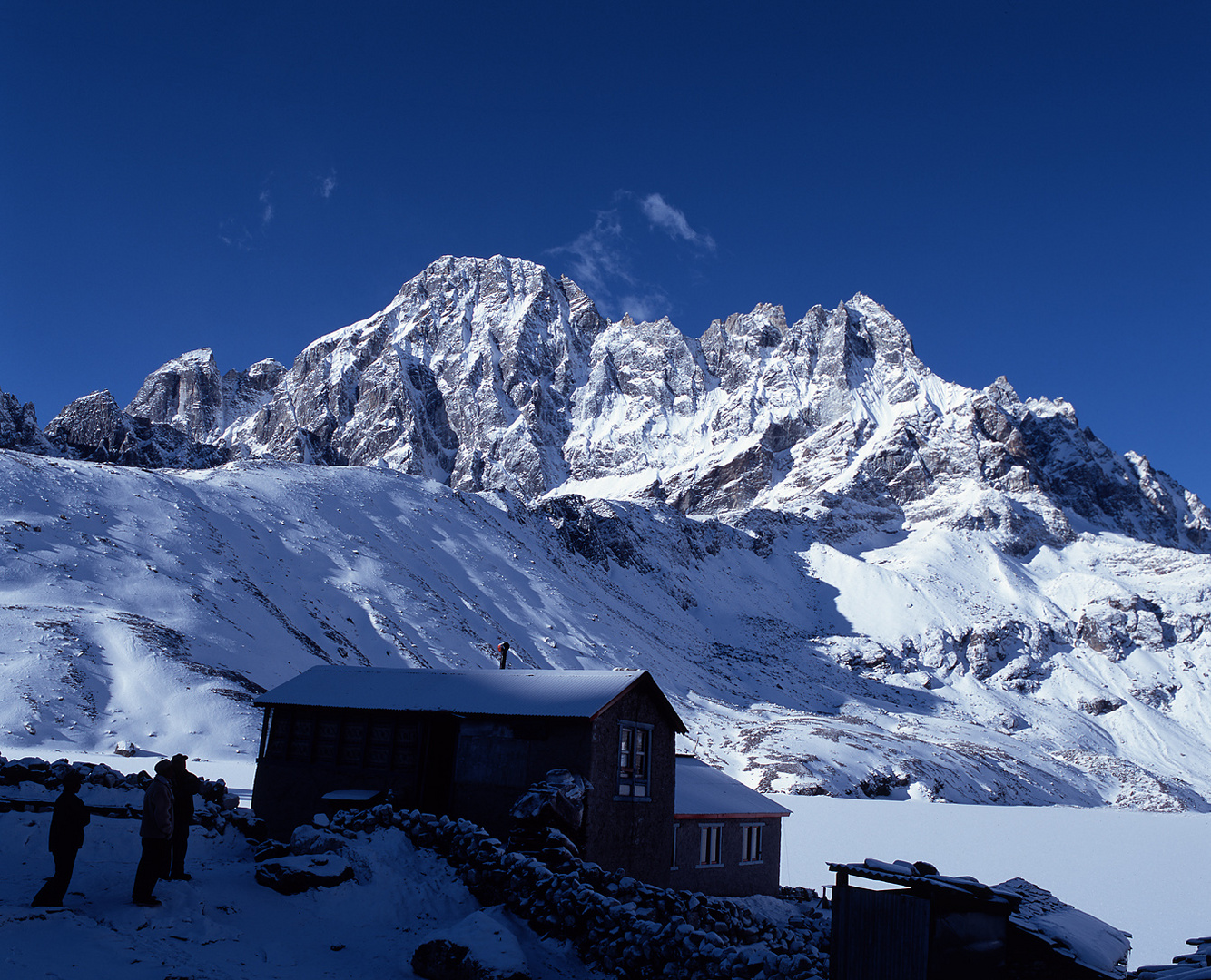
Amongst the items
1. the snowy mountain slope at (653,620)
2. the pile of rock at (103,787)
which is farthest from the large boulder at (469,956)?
the snowy mountain slope at (653,620)

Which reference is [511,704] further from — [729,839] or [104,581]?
[104,581]

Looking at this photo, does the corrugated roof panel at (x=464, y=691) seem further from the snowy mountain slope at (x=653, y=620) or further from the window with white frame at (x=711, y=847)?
the snowy mountain slope at (x=653, y=620)

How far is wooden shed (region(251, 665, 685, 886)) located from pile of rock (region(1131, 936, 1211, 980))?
440 inches

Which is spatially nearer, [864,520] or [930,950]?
[930,950]

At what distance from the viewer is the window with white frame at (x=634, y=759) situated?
20.8 m

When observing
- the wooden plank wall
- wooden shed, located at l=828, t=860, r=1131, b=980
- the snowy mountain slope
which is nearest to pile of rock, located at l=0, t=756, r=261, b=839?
the wooden plank wall

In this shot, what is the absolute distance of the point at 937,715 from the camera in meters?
107

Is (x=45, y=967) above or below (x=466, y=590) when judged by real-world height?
below

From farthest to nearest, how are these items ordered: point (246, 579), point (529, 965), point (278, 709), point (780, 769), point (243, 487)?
point (243, 487), point (780, 769), point (246, 579), point (278, 709), point (529, 965)

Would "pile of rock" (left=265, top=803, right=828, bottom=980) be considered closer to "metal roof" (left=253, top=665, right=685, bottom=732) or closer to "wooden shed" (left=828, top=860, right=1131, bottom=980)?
"wooden shed" (left=828, top=860, right=1131, bottom=980)

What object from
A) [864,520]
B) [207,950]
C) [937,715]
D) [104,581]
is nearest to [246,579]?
[104,581]

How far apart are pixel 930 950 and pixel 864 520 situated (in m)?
166

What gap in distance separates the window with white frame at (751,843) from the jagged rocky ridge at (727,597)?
955 inches

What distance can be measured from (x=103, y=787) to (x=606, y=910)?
11930 millimetres
